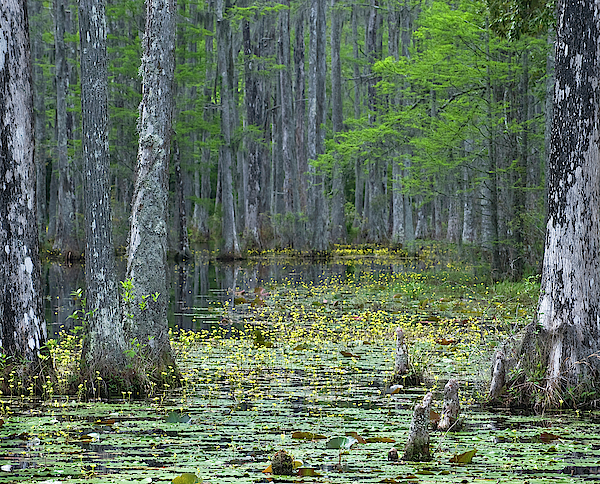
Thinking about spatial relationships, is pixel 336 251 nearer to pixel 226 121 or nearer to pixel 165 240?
pixel 226 121

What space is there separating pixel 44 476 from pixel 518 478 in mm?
2903

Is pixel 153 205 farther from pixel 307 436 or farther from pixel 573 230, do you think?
pixel 573 230

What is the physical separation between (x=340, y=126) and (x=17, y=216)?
30762 mm

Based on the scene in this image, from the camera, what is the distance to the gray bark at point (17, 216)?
735cm

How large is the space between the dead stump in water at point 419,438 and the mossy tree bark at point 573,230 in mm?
2277

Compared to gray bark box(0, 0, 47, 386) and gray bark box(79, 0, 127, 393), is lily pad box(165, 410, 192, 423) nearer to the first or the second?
gray bark box(79, 0, 127, 393)

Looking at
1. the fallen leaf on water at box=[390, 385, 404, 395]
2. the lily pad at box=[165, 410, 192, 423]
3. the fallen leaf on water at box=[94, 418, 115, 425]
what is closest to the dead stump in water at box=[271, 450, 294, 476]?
the lily pad at box=[165, 410, 192, 423]

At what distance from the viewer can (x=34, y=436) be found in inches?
224

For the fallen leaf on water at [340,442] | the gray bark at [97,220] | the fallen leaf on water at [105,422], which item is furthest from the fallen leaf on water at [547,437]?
the gray bark at [97,220]

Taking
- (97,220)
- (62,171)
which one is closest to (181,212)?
(62,171)

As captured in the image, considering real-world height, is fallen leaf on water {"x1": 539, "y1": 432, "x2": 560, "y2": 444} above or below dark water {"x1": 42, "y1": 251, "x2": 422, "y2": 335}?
below

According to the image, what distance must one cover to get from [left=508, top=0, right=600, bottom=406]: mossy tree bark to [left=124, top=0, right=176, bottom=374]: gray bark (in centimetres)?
371

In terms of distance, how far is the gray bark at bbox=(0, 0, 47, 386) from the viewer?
7.35 metres

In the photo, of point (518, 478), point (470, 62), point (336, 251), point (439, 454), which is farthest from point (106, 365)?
point (336, 251)
